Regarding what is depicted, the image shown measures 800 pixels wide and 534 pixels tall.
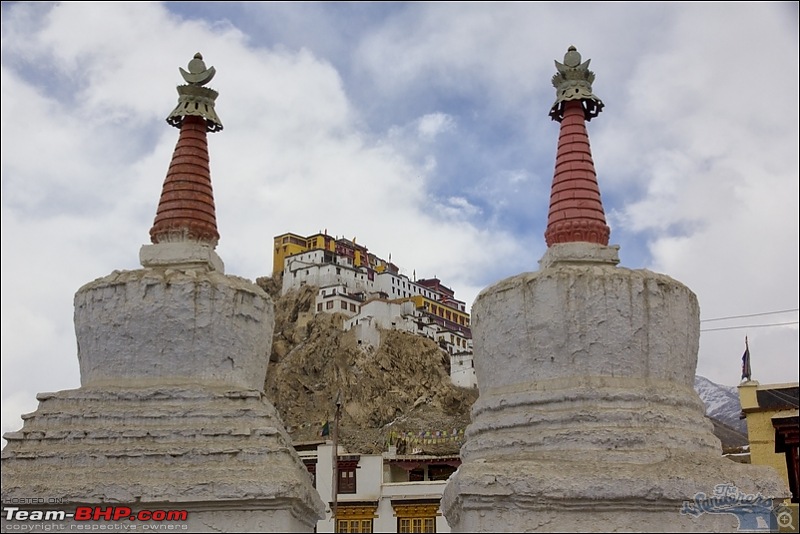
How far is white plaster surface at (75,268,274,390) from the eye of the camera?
14.0 meters

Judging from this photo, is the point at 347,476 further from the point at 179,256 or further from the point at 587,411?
the point at 587,411

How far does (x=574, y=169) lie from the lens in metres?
15.8

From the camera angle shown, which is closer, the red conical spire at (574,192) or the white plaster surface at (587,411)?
the white plaster surface at (587,411)

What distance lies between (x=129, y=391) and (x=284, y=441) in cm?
266

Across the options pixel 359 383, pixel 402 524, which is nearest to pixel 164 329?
pixel 402 524

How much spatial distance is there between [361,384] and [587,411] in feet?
238

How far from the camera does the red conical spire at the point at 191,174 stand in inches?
623

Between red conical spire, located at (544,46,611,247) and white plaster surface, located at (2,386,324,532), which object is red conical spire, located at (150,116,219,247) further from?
red conical spire, located at (544,46,611,247)

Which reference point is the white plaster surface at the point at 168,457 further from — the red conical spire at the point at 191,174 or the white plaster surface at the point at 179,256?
the red conical spire at the point at 191,174

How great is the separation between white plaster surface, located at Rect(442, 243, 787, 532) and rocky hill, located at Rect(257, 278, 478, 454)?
64234 mm

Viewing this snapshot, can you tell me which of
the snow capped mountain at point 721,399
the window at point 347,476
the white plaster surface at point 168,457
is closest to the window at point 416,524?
the window at point 347,476

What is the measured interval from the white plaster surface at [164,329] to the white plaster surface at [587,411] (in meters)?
4.32

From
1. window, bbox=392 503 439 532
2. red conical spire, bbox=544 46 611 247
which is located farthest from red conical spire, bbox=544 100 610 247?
window, bbox=392 503 439 532

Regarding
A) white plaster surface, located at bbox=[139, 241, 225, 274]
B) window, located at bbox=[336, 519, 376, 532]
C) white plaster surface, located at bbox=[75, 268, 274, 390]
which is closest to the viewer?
white plaster surface, located at bbox=[75, 268, 274, 390]
